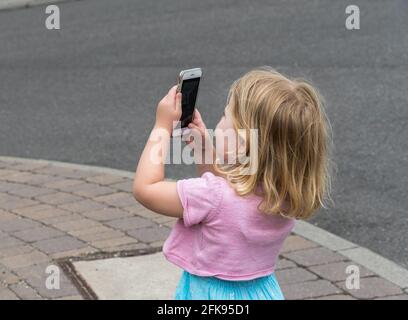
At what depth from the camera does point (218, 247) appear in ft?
8.19

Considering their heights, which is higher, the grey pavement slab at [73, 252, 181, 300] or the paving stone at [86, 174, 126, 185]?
the paving stone at [86, 174, 126, 185]

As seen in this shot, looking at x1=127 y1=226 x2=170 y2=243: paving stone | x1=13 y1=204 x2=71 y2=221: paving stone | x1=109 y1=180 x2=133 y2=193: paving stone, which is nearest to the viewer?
x1=127 y1=226 x2=170 y2=243: paving stone

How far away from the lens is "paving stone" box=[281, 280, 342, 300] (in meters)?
4.23

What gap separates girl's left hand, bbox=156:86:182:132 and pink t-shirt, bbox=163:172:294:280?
184mm

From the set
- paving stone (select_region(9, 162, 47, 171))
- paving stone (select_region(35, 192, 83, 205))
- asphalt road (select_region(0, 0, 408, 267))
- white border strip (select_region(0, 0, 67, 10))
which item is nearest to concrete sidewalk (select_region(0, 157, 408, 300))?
paving stone (select_region(35, 192, 83, 205))

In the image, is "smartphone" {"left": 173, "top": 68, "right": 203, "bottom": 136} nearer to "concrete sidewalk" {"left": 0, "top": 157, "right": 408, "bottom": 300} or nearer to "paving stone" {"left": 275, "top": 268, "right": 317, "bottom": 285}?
"concrete sidewalk" {"left": 0, "top": 157, "right": 408, "bottom": 300}

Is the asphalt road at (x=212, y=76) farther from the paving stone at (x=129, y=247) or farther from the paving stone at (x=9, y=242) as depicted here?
the paving stone at (x=9, y=242)

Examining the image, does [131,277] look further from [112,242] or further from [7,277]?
[7,277]

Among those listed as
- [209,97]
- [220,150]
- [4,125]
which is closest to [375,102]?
[209,97]

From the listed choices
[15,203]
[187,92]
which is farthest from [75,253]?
[187,92]

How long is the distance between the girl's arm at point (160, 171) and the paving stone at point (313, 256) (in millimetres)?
2314

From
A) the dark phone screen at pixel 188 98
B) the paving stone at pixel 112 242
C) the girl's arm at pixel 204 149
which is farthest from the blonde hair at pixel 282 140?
the paving stone at pixel 112 242

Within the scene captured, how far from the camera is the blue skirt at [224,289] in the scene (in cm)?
254
